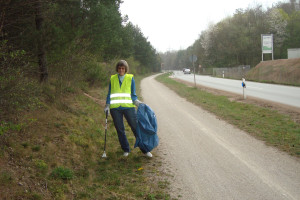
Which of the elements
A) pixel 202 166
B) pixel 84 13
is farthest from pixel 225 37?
pixel 202 166

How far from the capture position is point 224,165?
531 centimetres

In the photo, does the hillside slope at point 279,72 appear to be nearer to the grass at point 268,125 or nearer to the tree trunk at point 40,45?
the grass at point 268,125

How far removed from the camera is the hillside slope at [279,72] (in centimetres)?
2722

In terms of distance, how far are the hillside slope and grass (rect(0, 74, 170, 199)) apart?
24.0 metres

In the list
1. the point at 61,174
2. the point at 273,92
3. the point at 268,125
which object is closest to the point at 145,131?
the point at 61,174

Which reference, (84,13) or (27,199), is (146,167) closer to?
(27,199)

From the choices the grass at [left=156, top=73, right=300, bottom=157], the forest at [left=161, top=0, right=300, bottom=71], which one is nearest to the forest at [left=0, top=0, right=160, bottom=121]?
the grass at [left=156, top=73, right=300, bottom=157]

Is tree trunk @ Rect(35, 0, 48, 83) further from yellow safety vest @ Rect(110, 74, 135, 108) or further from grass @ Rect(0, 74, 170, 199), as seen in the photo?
yellow safety vest @ Rect(110, 74, 135, 108)

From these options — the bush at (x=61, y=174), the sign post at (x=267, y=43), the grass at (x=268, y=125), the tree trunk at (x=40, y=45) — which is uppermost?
the sign post at (x=267, y=43)

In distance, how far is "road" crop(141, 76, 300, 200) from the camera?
4.19 meters

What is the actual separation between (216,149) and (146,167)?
1.90 meters

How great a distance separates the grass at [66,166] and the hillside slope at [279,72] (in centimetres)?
2404

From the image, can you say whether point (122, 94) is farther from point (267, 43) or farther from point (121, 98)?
point (267, 43)

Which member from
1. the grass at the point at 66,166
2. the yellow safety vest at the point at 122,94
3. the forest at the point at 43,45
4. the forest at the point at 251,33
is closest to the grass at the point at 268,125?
the grass at the point at 66,166
